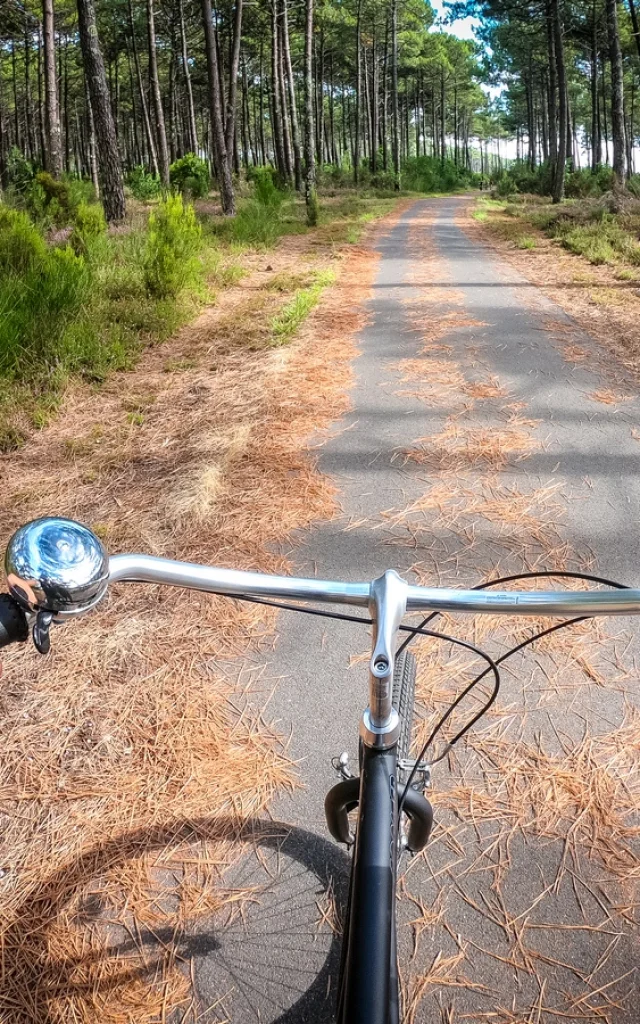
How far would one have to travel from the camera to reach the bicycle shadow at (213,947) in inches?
64.1

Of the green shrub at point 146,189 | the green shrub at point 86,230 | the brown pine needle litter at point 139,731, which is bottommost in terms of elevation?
the brown pine needle litter at point 139,731

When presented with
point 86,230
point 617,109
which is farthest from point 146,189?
point 86,230

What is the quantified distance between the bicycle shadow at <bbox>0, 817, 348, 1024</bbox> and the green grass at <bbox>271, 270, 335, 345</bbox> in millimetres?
5474

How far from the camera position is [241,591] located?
1178mm

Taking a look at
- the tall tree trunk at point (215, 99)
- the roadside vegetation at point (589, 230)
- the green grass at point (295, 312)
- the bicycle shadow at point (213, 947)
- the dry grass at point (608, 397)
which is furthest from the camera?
the tall tree trunk at point (215, 99)

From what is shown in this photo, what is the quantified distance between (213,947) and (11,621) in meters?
1.24

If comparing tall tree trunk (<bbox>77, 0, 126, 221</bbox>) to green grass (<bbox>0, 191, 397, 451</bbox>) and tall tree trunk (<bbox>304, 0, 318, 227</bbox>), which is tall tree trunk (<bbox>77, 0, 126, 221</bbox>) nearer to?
green grass (<bbox>0, 191, 397, 451</bbox>)

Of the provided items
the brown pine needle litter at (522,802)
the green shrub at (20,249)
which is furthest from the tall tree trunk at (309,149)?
the brown pine needle litter at (522,802)

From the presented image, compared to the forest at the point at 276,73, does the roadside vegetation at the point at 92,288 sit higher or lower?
lower

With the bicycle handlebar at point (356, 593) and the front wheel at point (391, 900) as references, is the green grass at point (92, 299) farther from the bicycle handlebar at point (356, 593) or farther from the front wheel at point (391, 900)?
the bicycle handlebar at point (356, 593)

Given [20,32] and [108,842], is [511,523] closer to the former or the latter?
[108,842]

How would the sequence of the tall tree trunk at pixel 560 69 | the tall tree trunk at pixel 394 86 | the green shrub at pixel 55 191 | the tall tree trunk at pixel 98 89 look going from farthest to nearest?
the tall tree trunk at pixel 394 86 < the tall tree trunk at pixel 560 69 < the green shrub at pixel 55 191 < the tall tree trunk at pixel 98 89

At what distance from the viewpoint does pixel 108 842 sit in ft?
6.59

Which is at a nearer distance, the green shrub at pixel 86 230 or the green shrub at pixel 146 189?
the green shrub at pixel 86 230
